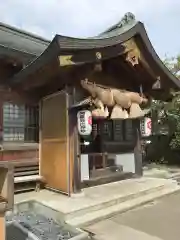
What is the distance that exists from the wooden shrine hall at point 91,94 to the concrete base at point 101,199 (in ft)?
1.20

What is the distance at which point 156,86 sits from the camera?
27.9 feet

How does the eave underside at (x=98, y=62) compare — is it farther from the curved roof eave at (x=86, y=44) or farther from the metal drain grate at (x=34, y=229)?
the metal drain grate at (x=34, y=229)

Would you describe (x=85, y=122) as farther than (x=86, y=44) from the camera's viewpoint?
Yes

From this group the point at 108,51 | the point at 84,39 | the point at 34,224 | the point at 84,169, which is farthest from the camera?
the point at 84,169

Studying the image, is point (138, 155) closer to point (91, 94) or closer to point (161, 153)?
point (91, 94)

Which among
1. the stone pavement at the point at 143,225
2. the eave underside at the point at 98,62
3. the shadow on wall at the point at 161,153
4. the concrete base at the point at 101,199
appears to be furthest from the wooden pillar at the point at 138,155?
the shadow on wall at the point at 161,153

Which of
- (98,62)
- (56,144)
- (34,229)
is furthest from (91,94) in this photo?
(34,229)

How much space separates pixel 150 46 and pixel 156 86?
141 cm

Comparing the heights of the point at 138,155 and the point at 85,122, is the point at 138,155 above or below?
below

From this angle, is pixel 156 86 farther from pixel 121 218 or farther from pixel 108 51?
pixel 121 218

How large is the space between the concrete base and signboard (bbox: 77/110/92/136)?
149 centimetres

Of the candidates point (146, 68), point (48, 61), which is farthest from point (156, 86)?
point (48, 61)

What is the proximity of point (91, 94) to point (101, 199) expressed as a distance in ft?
8.14

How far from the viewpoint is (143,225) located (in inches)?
199
